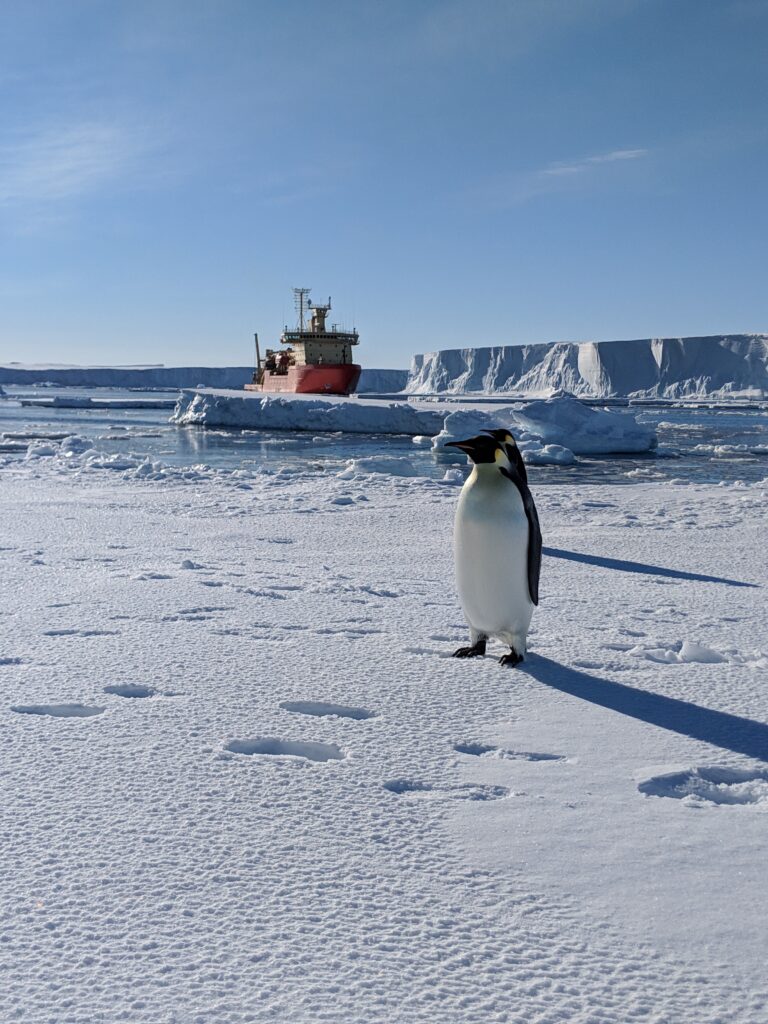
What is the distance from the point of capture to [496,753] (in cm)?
198

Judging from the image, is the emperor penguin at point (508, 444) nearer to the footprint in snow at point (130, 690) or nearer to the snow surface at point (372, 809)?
the snow surface at point (372, 809)

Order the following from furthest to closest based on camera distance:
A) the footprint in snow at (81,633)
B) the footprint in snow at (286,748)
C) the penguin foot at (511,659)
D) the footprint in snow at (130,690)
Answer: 1. the footprint in snow at (81,633)
2. the penguin foot at (511,659)
3. the footprint in snow at (130,690)
4. the footprint in snow at (286,748)

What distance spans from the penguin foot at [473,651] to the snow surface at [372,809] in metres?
0.09

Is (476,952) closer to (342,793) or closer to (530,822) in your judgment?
(530,822)

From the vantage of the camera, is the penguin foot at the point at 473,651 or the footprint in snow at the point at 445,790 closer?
the footprint in snow at the point at 445,790

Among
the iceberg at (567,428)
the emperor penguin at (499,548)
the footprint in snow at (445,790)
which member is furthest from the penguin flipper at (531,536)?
the iceberg at (567,428)

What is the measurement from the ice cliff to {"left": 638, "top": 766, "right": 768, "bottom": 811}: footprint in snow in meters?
69.8

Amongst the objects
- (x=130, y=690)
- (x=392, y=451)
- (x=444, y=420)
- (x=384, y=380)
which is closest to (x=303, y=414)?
(x=444, y=420)

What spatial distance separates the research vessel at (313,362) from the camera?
35.9 metres

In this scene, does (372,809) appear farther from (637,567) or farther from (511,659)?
(637,567)

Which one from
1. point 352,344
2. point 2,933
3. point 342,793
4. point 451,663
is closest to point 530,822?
point 342,793

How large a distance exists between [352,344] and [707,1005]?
126 feet

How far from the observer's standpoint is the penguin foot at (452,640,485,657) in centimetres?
284

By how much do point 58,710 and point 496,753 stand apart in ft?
3.59
